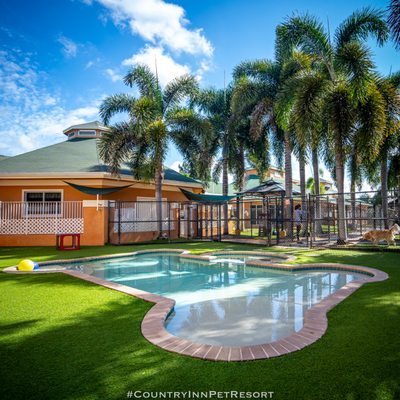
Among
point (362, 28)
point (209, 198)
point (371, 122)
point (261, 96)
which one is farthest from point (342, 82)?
point (209, 198)

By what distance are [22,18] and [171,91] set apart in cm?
800

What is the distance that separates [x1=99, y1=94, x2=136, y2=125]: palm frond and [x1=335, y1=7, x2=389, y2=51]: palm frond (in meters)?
11.0

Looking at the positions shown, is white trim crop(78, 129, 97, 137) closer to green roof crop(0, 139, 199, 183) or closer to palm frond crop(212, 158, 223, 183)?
green roof crop(0, 139, 199, 183)

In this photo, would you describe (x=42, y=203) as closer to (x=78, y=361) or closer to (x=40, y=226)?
(x=40, y=226)

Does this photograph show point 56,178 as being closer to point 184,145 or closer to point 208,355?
point 184,145

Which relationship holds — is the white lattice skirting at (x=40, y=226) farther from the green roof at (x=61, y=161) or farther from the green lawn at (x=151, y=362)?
the green lawn at (x=151, y=362)

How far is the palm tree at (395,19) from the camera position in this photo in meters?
7.14

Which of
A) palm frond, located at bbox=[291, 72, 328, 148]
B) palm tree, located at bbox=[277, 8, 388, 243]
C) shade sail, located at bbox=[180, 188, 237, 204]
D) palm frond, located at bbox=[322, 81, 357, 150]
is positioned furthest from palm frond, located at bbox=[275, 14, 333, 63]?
shade sail, located at bbox=[180, 188, 237, 204]

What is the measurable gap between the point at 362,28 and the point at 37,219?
17923 millimetres

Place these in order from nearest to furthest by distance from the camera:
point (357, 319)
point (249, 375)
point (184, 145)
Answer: point (249, 375) < point (357, 319) < point (184, 145)

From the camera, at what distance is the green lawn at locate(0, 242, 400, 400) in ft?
8.60

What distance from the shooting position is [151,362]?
3098 millimetres

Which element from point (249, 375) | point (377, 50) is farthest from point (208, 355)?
point (377, 50)

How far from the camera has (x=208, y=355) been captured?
321cm
